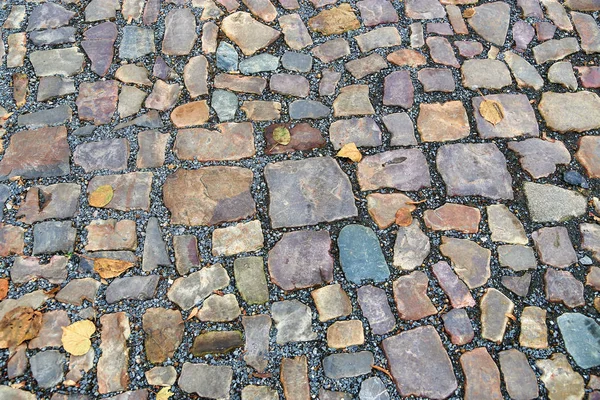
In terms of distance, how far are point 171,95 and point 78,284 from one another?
1166mm

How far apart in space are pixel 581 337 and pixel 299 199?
1349mm

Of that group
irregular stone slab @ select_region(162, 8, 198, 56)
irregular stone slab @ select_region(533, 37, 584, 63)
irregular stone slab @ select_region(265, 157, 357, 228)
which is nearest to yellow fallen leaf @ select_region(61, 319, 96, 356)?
irregular stone slab @ select_region(265, 157, 357, 228)

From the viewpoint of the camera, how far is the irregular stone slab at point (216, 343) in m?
2.11

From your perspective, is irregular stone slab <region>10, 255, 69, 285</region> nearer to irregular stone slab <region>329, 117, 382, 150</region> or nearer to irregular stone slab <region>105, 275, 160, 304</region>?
irregular stone slab <region>105, 275, 160, 304</region>

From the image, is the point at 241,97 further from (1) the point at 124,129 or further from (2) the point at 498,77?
(2) the point at 498,77

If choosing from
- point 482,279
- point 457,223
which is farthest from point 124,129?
point 482,279

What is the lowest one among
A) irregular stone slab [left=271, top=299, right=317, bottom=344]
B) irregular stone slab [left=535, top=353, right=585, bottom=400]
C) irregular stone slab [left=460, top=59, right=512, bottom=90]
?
irregular stone slab [left=535, top=353, right=585, bottom=400]

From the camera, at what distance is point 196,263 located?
2332 mm

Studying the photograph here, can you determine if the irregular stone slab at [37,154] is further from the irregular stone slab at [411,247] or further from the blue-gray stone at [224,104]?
the irregular stone slab at [411,247]

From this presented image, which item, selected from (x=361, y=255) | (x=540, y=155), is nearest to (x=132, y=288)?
(x=361, y=255)

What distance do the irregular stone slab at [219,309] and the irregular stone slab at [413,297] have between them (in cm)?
70

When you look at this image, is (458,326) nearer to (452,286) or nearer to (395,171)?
(452,286)

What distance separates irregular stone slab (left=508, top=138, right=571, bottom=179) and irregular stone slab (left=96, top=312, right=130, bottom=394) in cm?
206

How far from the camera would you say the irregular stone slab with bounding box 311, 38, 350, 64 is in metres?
3.07
